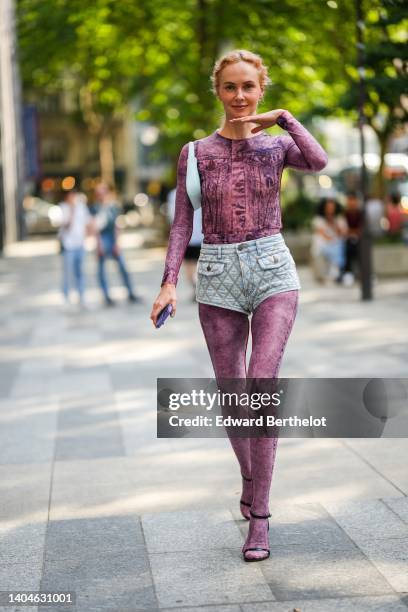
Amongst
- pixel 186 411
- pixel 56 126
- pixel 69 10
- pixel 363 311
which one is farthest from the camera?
pixel 56 126

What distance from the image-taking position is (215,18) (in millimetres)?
23047

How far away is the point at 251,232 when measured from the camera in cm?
432

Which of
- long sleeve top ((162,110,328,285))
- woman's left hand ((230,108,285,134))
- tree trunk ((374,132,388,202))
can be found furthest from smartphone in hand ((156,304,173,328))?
tree trunk ((374,132,388,202))

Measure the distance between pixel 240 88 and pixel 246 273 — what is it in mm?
715

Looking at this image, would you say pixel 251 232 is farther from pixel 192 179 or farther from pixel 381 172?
pixel 381 172

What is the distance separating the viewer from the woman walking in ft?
14.0

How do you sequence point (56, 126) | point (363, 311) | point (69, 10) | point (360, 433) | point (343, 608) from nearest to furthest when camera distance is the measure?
point (343, 608), point (360, 433), point (363, 311), point (69, 10), point (56, 126)

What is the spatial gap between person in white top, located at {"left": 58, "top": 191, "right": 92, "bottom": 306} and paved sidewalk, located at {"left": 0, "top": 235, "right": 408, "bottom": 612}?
4808 millimetres

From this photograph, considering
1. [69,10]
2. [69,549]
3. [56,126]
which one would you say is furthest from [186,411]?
[56,126]

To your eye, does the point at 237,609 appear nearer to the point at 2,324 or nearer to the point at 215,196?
the point at 215,196

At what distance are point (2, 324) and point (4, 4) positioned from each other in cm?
1895

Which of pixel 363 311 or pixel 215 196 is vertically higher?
pixel 215 196

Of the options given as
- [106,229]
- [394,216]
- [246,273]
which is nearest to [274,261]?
[246,273]

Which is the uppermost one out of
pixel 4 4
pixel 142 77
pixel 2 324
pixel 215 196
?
pixel 4 4
